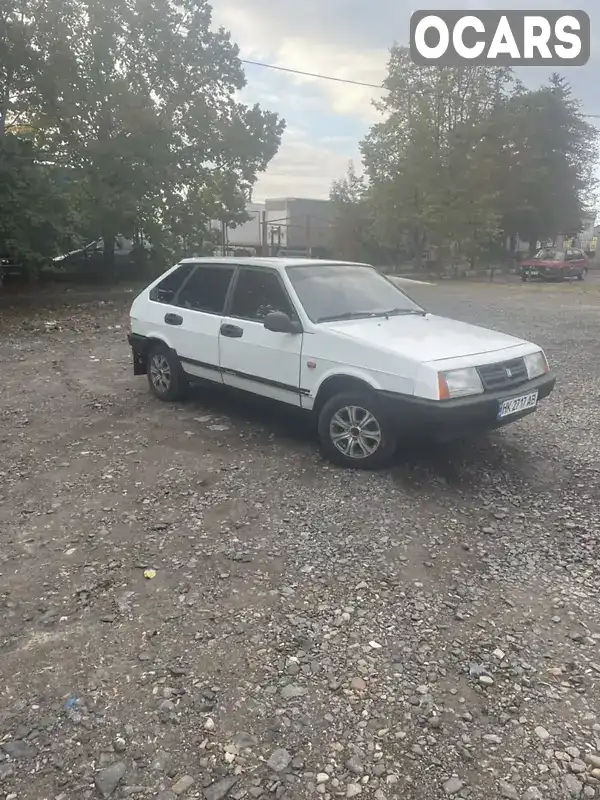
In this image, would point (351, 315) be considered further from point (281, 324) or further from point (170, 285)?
point (170, 285)

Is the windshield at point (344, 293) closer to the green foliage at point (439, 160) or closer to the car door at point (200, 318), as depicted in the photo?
the car door at point (200, 318)

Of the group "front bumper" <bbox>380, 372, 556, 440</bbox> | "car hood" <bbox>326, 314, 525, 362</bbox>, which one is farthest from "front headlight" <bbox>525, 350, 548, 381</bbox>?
"front bumper" <bbox>380, 372, 556, 440</bbox>

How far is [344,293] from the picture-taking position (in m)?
5.57

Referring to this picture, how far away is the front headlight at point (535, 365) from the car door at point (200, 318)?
8.89 ft

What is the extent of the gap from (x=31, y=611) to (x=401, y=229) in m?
30.3

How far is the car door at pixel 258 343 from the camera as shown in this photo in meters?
5.27

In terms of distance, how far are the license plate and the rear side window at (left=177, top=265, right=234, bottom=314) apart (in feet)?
8.97

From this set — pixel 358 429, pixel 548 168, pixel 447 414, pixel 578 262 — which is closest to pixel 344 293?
pixel 358 429

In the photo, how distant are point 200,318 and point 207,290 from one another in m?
0.29

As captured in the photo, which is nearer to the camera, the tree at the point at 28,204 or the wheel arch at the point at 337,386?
the wheel arch at the point at 337,386

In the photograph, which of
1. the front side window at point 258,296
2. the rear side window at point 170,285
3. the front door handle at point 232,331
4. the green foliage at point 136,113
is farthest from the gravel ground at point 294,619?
the green foliage at point 136,113

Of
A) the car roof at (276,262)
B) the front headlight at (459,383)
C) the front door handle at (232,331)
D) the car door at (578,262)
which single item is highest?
the car door at (578,262)

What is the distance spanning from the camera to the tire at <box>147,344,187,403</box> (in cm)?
657

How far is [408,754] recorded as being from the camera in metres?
2.28
